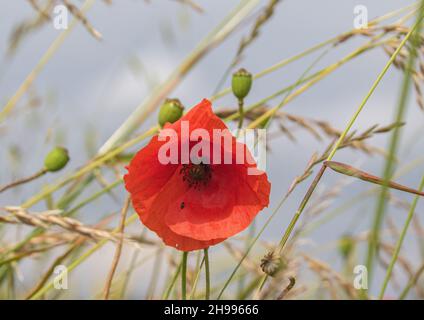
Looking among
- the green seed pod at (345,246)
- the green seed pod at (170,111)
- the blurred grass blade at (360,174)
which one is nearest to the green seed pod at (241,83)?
the green seed pod at (170,111)

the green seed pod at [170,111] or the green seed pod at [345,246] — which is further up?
the green seed pod at [345,246]

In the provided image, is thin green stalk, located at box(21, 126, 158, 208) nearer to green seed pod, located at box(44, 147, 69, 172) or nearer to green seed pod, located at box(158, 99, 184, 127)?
green seed pod, located at box(44, 147, 69, 172)

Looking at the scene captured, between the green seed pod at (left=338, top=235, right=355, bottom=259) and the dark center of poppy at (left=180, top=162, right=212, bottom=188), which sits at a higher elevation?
the green seed pod at (left=338, top=235, right=355, bottom=259)

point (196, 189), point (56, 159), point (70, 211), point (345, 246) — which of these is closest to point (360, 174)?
point (196, 189)

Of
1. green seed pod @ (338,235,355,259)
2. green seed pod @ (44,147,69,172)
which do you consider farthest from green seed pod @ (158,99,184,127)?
green seed pod @ (338,235,355,259)

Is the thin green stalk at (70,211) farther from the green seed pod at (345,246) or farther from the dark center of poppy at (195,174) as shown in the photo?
the green seed pod at (345,246)

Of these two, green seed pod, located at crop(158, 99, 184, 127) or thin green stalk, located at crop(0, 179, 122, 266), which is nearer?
green seed pod, located at crop(158, 99, 184, 127)
